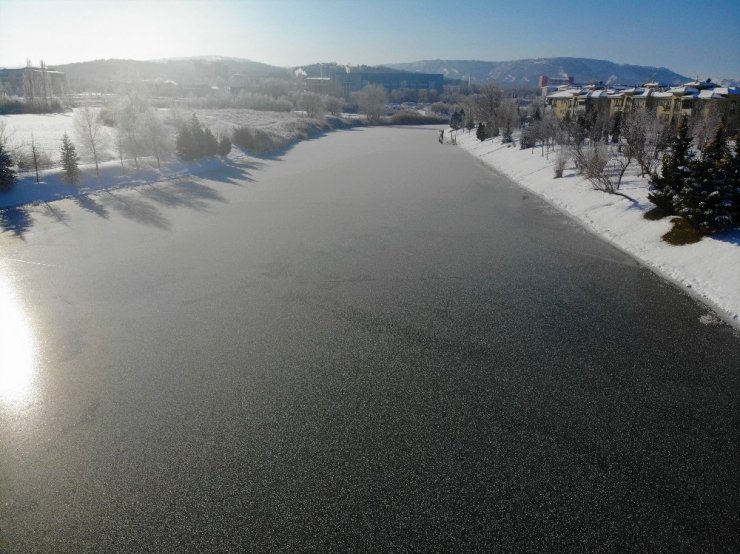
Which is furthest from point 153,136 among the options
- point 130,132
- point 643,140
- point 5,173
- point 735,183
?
point 735,183

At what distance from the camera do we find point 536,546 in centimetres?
667

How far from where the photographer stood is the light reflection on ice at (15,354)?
33.6 ft

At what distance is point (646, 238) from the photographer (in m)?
21.3

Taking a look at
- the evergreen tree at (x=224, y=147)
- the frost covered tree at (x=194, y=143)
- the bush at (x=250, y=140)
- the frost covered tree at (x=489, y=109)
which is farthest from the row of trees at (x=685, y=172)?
the frost covered tree at (x=489, y=109)

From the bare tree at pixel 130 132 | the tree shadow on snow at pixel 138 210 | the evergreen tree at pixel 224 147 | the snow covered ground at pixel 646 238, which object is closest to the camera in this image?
the snow covered ground at pixel 646 238

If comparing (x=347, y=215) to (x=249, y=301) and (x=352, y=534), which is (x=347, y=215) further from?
(x=352, y=534)

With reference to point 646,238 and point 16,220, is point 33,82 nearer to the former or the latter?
point 16,220

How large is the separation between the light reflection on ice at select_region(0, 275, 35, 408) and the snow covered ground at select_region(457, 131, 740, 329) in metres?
17.4

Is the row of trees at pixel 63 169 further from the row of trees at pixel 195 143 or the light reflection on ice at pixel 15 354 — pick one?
the light reflection on ice at pixel 15 354

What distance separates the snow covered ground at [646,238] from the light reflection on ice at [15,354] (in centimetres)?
1737

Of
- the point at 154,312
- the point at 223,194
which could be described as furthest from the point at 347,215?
the point at 154,312

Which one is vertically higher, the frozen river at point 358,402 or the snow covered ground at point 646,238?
the snow covered ground at point 646,238

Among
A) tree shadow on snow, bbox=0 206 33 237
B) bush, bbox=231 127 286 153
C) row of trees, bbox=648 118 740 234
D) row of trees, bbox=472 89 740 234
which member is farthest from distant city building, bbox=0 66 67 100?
row of trees, bbox=648 118 740 234

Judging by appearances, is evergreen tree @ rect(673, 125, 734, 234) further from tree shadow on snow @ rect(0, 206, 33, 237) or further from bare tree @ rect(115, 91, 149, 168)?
bare tree @ rect(115, 91, 149, 168)
